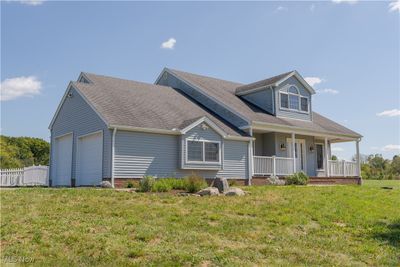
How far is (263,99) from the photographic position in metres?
25.0

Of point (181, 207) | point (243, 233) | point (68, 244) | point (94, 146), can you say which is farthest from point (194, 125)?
point (68, 244)

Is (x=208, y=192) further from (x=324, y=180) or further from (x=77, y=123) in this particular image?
(x=324, y=180)

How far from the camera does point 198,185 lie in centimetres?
1407

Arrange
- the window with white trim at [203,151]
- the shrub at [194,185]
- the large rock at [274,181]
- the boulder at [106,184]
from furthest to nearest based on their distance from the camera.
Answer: the large rock at [274,181] → the window with white trim at [203,151] → the boulder at [106,184] → the shrub at [194,185]

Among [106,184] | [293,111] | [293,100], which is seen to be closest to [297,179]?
[293,111]

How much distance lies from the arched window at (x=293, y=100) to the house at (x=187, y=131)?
6 cm

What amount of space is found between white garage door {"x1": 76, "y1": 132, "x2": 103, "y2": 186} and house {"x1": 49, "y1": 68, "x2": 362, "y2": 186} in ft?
0.15

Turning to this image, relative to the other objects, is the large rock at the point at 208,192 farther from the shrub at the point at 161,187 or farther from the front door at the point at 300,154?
the front door at the point at 300,154

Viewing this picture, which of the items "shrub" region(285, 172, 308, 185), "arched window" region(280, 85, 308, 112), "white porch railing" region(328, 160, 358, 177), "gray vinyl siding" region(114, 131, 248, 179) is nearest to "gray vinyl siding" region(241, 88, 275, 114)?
"arched window" region(280, 85, 308, 112)

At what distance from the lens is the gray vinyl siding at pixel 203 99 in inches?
872

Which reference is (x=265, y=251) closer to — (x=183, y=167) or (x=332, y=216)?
(x=332, y=216)

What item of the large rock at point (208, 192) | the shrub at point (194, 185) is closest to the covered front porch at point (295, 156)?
the shrub at point (194, 185)

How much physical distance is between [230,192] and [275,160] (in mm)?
9669

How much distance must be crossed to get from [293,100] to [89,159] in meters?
13.1
